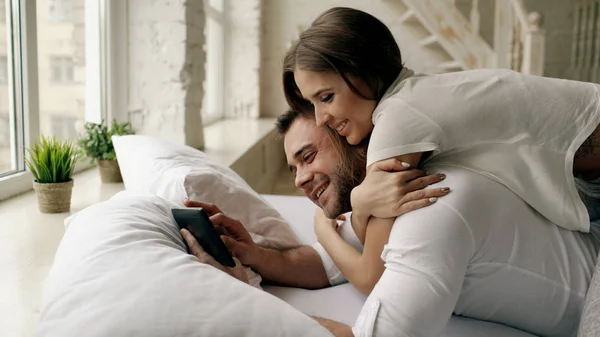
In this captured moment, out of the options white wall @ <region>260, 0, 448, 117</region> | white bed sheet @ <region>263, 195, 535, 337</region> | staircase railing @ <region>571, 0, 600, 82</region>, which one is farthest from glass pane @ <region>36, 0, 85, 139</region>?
staircase railing @ <region>571, 0, 600, 82</region>

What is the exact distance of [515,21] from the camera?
5.52 meters

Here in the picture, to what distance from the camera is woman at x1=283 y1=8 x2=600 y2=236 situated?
1.16 metres

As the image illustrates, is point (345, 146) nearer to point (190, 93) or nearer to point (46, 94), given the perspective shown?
point (46, 94)

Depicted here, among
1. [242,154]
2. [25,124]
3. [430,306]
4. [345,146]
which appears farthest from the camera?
[242,154]

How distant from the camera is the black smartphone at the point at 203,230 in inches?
47.6

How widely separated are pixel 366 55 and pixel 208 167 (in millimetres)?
580

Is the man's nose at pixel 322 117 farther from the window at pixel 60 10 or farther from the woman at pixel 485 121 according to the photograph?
the window at pixel 60 10

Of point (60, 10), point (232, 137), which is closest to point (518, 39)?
point (232, 137)

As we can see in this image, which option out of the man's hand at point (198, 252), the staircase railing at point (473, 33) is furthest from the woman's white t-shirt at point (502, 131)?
the staircase railing at point (473, 33)

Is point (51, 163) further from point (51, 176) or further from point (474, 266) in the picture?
point (474, 266)

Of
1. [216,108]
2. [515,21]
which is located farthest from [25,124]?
[515,21]

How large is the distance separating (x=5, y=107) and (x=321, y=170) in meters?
1.28

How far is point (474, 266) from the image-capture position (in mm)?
1156

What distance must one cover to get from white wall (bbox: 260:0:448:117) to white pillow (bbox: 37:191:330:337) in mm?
5588
